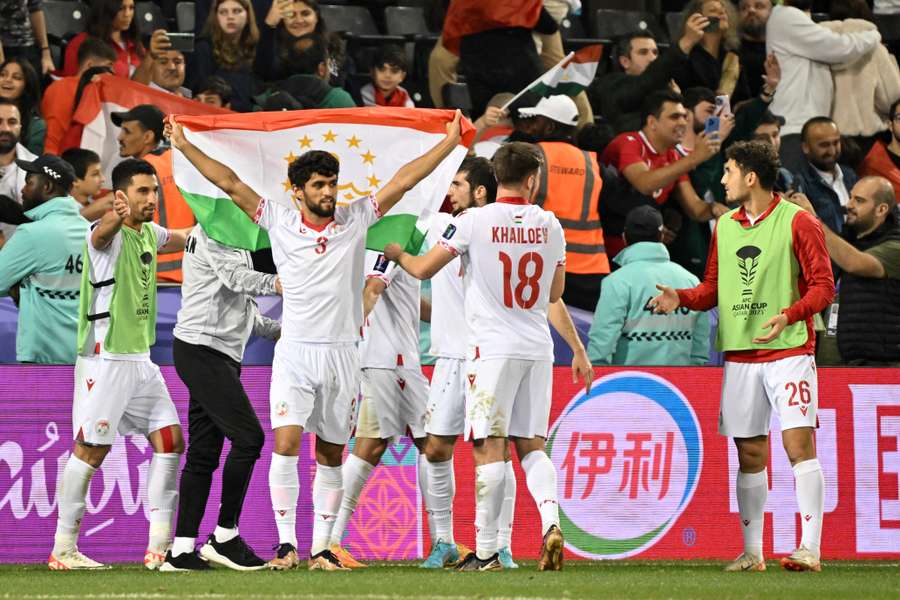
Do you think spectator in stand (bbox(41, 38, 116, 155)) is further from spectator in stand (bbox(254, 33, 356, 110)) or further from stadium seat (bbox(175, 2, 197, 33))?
stadium seat (bbox(175, 2, 197, 33))

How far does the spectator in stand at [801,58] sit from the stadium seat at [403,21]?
12.0 ft

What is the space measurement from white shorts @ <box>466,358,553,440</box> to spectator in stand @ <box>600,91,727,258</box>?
13.9ft

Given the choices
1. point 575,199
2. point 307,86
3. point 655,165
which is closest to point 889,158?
point 655,165

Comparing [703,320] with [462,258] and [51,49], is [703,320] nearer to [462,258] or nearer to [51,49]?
[462,258]

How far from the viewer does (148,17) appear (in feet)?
50.5

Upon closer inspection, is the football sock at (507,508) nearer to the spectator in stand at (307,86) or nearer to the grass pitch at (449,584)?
the grass pitch at (449,584)

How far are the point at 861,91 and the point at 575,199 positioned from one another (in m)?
4.51

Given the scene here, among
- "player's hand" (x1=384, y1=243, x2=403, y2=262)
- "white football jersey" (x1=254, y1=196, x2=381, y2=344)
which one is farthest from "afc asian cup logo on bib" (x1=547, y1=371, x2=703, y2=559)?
"white football jersey" (x1=254, y1=196, x2=381, y2=344)

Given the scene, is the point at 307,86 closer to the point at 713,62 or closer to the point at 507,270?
the point at 713,62

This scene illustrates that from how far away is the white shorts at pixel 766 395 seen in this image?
8781 mm

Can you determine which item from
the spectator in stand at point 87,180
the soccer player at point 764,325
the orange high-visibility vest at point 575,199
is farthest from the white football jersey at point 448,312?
the spectator in stand at point 87,180

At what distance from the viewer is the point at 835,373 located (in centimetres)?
1059

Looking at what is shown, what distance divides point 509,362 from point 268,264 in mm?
2829

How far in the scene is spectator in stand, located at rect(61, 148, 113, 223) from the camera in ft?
36.8
